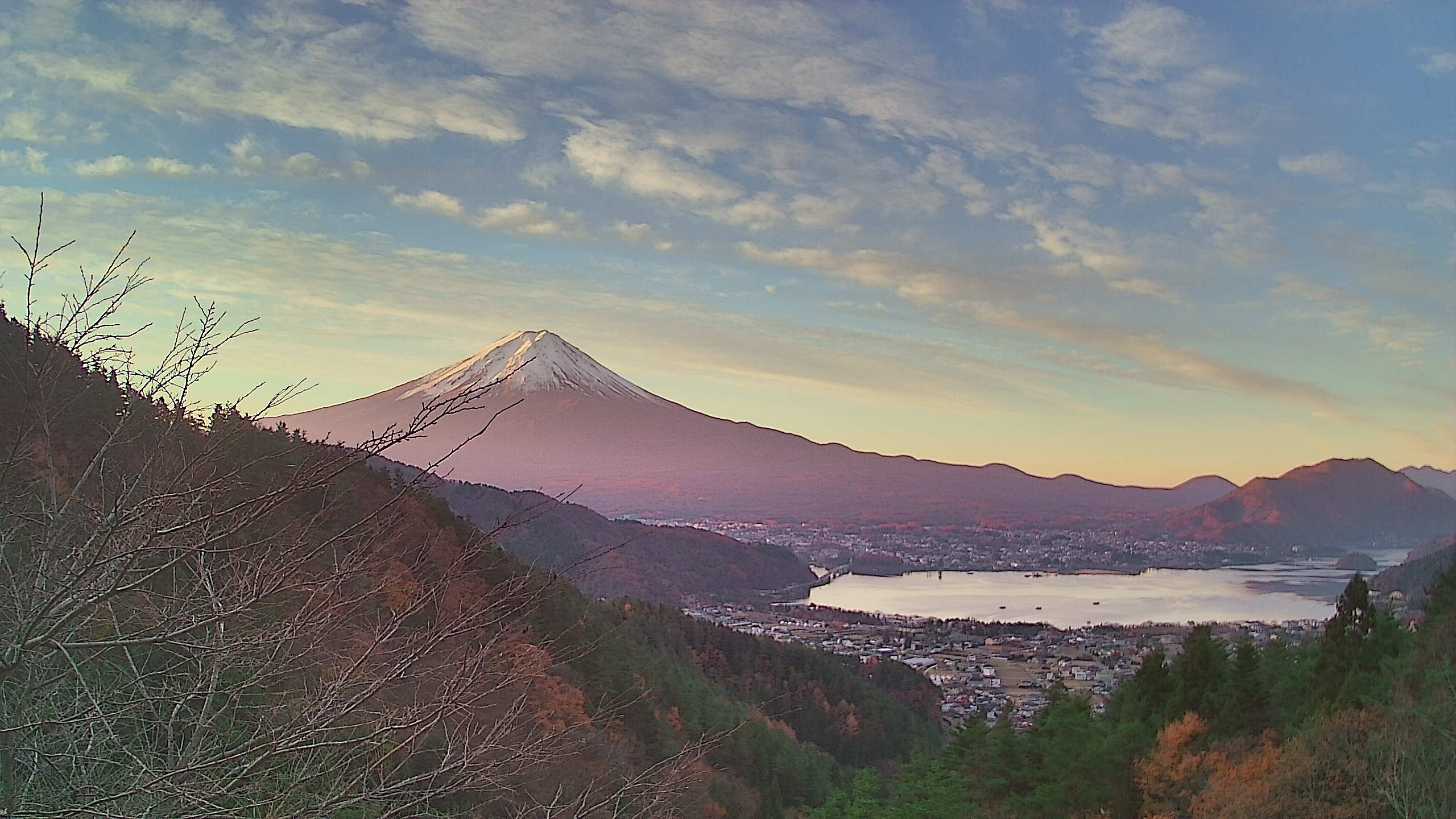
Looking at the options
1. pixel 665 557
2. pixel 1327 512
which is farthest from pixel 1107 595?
pixel 1327 512

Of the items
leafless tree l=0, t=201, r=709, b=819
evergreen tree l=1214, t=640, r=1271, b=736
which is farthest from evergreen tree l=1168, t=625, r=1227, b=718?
leafless tree l=0, t=201, r=709, b=819

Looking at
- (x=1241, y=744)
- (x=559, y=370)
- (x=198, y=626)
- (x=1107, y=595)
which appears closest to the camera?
(x=198, y=626)

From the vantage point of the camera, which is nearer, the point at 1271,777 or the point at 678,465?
the point at 1271,777

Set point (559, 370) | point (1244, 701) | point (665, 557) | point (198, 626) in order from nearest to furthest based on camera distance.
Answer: point (198, 626) < point (1244, 701) < point (665, 557) < point (559, 370)

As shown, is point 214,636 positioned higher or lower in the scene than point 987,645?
higher

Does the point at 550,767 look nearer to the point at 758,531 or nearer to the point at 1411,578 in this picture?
the point at 1411,578

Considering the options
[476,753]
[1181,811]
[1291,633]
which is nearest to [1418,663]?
[1181,811]

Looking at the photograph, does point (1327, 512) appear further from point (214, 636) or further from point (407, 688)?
point (214, 636)

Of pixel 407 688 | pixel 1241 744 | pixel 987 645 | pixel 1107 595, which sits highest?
pixel 407 688
